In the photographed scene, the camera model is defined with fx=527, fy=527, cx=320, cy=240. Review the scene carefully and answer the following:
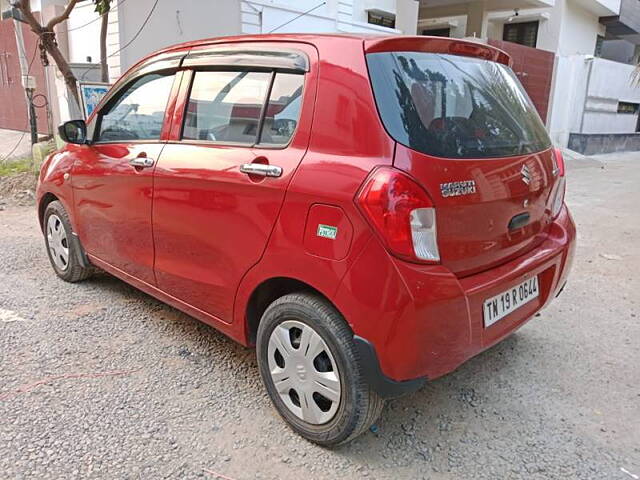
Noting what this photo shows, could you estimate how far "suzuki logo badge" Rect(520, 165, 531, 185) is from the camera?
2483mm

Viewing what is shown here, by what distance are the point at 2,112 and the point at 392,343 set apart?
47.6ft

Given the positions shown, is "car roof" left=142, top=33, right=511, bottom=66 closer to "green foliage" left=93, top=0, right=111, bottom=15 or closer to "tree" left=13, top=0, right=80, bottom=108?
"green foliage" left=93, top=0, right=111, bottom=15

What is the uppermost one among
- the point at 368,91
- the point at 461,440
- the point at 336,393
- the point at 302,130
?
the point at 368,91

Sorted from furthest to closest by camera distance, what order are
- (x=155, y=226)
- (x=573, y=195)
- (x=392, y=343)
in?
1. (x=573, y=195)
2. (x=155, y=226)
3. (x=392, y=343)

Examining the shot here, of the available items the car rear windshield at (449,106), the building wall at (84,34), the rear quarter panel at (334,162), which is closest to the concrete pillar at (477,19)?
the building wall at (84,34)

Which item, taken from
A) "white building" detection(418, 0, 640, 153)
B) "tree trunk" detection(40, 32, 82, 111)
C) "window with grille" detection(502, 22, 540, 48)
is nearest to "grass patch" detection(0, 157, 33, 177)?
"tree trunk" detection(40, 32, 82, 111)

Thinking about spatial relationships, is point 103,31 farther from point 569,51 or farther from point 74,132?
point 569,51

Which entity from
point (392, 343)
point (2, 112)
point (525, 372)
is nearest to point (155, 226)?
point (392, 343)

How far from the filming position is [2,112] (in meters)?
13.3

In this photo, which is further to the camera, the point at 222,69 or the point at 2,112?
the point at 2,112

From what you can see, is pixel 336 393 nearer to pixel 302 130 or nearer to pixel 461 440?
pixel 461 440

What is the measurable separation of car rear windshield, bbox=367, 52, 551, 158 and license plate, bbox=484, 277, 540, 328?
627 millimetres

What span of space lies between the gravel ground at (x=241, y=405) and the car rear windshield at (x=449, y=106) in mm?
1311

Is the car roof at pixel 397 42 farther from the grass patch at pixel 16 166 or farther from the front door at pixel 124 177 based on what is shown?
the grass patch at pixel 16 166
